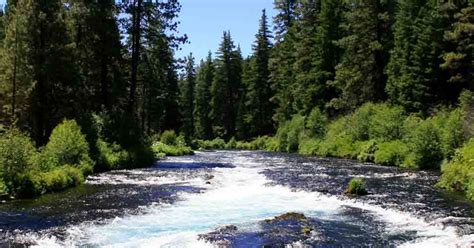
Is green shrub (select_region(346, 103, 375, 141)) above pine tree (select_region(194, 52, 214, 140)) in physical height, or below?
below

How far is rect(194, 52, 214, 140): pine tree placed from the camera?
358 ft

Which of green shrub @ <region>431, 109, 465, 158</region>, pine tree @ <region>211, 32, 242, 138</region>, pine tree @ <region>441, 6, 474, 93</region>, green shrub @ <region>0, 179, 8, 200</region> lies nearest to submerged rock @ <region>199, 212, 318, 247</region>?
green shrub @ <region>0, 179, 8, 200</region>

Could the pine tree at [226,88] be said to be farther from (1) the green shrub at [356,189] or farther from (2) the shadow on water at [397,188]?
(1) the green shrub at [356,189]

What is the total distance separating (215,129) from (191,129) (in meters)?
7.53

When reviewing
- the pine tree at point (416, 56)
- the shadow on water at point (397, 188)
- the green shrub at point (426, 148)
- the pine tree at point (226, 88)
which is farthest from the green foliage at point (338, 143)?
the pine tree at point (226, 88)

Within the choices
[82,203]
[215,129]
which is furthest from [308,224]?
[215,129]

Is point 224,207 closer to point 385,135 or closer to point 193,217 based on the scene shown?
A: point 193,217

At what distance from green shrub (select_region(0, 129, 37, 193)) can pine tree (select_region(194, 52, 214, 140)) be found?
3477 inches

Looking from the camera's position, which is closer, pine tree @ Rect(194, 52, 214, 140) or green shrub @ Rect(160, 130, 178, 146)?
green shrub @ Rect(160, 130, 178, 146)

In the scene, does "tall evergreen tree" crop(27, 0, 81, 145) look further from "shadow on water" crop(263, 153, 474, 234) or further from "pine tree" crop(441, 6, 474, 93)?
"pine tree" crop(441, 6, 474, 93)

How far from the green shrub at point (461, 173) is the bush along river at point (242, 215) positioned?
0.80m

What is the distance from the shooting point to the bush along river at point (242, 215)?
41.2ft

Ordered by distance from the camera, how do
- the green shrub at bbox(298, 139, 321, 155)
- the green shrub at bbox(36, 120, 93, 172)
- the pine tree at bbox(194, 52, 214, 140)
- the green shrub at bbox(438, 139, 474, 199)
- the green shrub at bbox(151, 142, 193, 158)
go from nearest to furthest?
1. the green shrub at bbox(438, 139, 474, 199)
2. the green shrub at bbox(36, 120, 93, 172)
3. the green shrub at bbox(151, 142, 193, 158)
4. the green shrub at bbox(298, 139, 321, 155)
5. the pine tree at bbox(194, 52, 214, 140)

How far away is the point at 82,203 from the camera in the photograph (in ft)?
59.2
